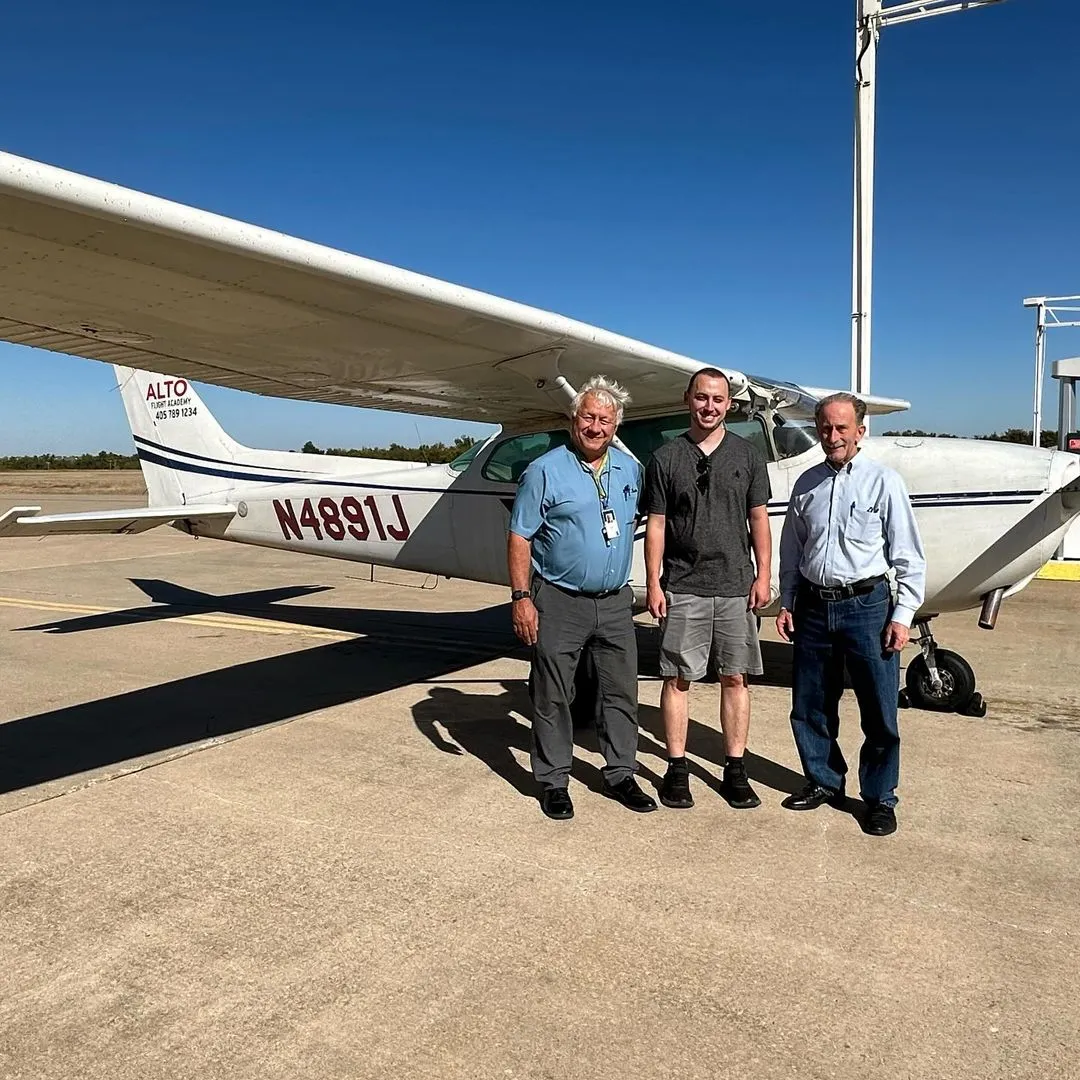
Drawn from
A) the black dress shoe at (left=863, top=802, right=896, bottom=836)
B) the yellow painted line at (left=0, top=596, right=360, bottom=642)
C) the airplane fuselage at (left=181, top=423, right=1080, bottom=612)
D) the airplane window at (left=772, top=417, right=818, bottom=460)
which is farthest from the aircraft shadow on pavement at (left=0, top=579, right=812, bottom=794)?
the airplane window at (left=772, top=417, right=818, bottom=460)

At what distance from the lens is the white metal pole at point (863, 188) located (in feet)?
31.8

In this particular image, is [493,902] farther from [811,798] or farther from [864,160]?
[864,160]

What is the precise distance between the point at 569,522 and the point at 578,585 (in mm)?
261

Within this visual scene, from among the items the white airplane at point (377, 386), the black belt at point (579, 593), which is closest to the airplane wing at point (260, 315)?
the white airplane at point (377, 386)

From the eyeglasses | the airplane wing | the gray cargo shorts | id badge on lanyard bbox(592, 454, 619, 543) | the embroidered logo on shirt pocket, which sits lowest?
the gray cargo shorts

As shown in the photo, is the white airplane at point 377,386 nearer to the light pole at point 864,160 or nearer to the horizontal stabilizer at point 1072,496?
the horizontal stabilizer at point 1072,496

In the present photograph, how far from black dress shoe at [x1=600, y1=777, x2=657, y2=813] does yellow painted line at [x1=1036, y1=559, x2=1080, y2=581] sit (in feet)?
32.1

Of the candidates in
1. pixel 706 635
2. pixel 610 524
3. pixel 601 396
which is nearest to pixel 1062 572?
pixel 706 635

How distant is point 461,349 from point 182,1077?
3423 mm

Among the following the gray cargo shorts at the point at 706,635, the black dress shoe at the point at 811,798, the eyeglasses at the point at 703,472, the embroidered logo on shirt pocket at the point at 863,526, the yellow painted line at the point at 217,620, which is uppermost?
the eyeglasses at the point at 703,472

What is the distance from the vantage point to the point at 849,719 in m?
5.05

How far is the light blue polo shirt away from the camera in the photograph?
11.5 ft

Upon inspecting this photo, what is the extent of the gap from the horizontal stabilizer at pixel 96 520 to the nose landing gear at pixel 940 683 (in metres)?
5.86

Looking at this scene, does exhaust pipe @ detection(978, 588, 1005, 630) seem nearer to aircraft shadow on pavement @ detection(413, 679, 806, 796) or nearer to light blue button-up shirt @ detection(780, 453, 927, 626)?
aircraft shadow on pavement @ detection(413, 679, 806, 796)
